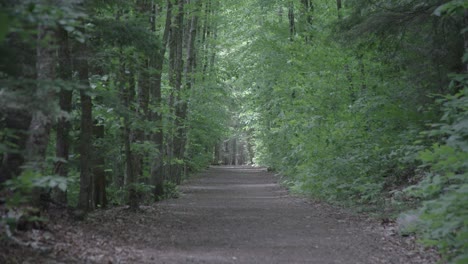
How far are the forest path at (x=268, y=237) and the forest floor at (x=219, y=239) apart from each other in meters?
0.02

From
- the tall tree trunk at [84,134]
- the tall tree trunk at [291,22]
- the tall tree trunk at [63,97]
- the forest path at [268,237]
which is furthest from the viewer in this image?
the tall tree trunk at [291,22]

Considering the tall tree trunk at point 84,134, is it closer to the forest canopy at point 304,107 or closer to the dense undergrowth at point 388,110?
the forest canopy at point 304,107

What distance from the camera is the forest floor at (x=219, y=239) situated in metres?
7.12

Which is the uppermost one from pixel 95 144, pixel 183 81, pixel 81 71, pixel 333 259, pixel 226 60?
pixel 226 60

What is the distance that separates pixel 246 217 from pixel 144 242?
14.7 feet

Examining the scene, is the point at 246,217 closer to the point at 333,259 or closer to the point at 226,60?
the point at 333,259

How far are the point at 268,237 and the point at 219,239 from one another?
0.95 metres

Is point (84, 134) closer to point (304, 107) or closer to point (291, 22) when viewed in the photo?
point (304, 107)

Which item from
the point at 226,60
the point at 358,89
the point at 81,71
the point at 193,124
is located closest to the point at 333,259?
the point at 81,71

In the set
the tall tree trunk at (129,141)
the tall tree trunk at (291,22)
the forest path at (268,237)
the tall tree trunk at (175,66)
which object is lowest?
the forest path at (268,237)

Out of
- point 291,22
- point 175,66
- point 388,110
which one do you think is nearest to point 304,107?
point 388,110

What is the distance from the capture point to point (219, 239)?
934 cm

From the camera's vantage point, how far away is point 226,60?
32844 millimetres

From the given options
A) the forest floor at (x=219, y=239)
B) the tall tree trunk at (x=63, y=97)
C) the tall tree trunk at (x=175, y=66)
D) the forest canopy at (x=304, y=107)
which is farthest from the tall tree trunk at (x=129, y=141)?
the tall tree trunk at (x=175, y=66)
